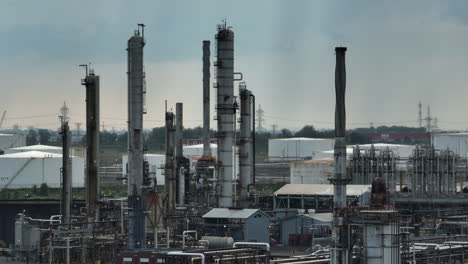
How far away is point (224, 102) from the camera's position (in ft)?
252

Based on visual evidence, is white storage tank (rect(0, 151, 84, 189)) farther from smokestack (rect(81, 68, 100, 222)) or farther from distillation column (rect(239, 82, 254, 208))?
smokestack (rect(81, 68, 100, 222))

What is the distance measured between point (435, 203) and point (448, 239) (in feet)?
99.9

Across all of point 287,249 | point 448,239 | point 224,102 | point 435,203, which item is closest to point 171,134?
point 224,102

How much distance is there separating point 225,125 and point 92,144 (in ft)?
32.9

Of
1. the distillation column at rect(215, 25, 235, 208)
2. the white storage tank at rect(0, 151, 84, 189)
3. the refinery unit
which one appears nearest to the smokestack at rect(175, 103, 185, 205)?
the refinery unit

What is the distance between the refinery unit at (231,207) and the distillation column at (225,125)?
0.31 ft

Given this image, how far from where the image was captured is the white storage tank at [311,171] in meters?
119

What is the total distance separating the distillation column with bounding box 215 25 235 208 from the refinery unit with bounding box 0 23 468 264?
9 centimetres

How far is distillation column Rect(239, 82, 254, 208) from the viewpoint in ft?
263

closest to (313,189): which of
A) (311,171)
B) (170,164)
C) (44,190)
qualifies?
(170,164)

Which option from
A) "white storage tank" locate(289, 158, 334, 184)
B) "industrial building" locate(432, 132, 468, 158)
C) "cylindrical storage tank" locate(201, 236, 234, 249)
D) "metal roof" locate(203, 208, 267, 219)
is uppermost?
"industrial building" locate(432, 132, 468, 158)

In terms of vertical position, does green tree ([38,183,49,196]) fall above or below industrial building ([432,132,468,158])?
below

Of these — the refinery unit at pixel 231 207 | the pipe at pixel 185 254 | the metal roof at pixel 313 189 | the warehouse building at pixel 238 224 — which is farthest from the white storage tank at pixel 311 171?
the pipe at pixel 185 254

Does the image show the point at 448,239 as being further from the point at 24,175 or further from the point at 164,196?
the point at 24,175
